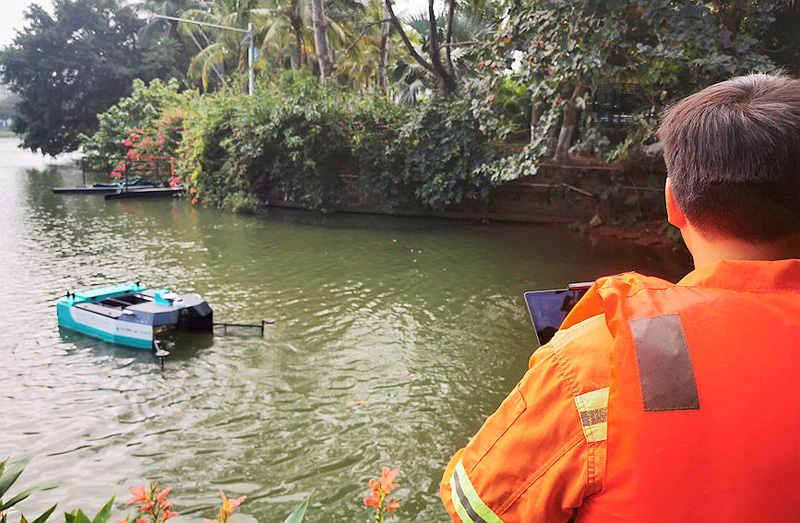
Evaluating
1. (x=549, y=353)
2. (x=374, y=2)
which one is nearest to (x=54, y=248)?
(x=549, y=353)

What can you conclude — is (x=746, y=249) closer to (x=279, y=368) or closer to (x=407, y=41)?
(x=279, y=368)

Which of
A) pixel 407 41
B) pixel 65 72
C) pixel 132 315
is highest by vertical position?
pixel 65 72

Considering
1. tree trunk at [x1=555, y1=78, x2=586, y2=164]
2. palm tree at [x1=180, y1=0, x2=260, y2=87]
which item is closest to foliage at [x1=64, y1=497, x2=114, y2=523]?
tree trunk at [x1=555, y1=78, x2=586, y2=164]

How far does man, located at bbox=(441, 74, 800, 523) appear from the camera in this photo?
1.00 meters

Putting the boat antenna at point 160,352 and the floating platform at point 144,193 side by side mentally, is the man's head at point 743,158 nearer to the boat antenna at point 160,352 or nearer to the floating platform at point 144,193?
the boat antenna at point 160,352

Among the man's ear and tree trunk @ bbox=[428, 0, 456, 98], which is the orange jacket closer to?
the man's ear

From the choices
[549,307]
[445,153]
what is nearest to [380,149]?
[445,153]

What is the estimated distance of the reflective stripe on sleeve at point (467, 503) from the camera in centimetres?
118

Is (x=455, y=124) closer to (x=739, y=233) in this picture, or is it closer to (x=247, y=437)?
(x=247, y=437)

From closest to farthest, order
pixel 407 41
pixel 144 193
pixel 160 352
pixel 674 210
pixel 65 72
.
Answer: pixel 674 210
pixel 160 352
pixel 407 41
pixel 144 193
pixel 65 72

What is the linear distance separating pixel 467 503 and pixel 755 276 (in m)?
0.65

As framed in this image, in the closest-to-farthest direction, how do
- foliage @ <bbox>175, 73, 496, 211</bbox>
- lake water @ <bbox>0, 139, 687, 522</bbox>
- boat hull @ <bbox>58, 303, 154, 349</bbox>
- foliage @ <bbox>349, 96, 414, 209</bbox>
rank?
lake water @ <bbox>0, 139, 687, 522</bbox> < boat hull @ <bbox>58, 303, 154, 349</bbox> < foliage @ <bbox>175, 73, 496, 211</bbox> < foliage @ <bbox>349, 96, 414, 209</bbox>

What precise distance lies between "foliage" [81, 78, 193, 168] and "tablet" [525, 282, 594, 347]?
73.6ft

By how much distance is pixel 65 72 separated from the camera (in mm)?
39812
